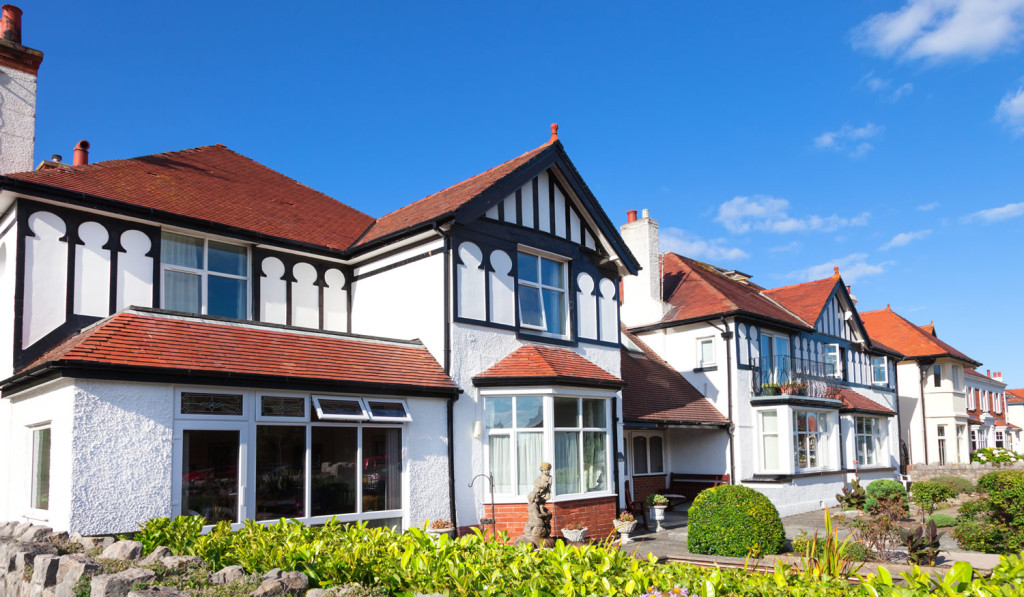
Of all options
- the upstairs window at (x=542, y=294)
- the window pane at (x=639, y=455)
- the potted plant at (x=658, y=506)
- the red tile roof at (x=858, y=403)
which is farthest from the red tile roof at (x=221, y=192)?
the red tile roof at (x=858, y=403)

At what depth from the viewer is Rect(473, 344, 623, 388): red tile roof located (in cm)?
1481

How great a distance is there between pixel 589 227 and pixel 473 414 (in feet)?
18.4

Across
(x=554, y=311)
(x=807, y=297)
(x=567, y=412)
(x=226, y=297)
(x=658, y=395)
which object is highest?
(x=807, y=297)

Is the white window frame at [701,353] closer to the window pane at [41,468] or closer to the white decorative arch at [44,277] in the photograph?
the white decorative arch at [44,277]

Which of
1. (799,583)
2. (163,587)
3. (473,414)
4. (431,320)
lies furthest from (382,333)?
(799,583)

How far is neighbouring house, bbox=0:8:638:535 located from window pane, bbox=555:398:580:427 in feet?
0.16

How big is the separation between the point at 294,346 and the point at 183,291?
2954 mm

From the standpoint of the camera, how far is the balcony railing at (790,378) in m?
23.8

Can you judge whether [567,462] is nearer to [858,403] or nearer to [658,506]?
[658,506]

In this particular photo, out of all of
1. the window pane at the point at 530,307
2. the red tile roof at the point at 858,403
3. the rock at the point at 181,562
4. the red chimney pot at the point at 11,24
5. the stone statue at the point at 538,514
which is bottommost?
the stone statue at the point at 538,514

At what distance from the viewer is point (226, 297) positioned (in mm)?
14969

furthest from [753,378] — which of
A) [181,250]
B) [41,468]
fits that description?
[41,468]

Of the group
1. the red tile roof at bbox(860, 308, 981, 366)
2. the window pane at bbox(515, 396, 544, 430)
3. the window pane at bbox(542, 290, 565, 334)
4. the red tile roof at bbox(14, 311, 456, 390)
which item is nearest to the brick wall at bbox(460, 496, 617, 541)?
the window pane at bbox(515, 396, 544, 430)

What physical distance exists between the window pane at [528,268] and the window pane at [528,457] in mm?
3511
